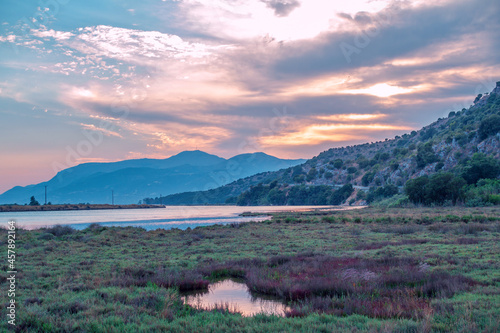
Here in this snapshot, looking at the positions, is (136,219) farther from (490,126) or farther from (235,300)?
(490,126)

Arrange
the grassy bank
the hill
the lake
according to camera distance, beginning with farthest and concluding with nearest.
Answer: the hill, the lake, the grassy bank

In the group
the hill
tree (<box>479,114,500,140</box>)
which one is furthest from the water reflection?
tree (<box>479,114,500,140</box>)

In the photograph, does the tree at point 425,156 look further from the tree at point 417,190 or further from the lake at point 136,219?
the tree at point 417,190

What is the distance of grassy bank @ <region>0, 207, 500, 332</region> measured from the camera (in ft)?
30.1

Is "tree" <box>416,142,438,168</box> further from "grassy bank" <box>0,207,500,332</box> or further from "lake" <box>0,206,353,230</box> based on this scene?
"grassy bank" <box>0,207,500,332</box>

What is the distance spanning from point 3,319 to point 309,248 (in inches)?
708

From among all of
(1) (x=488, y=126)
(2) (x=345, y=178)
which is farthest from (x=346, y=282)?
(2) (x=345, y=178)

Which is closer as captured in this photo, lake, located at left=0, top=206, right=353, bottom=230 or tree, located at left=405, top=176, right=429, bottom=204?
lake, located at left=0, top=206, right=353, bottom=230

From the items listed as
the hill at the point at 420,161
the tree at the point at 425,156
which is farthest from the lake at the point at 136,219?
the tree at the point at 425,156

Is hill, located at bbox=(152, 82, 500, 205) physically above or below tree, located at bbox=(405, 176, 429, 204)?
Result: above

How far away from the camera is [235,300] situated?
536 inches

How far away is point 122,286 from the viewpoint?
14125 millimetres

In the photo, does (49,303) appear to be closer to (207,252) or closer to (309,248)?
(207,252)

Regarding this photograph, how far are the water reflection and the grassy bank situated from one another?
495 millimetres
